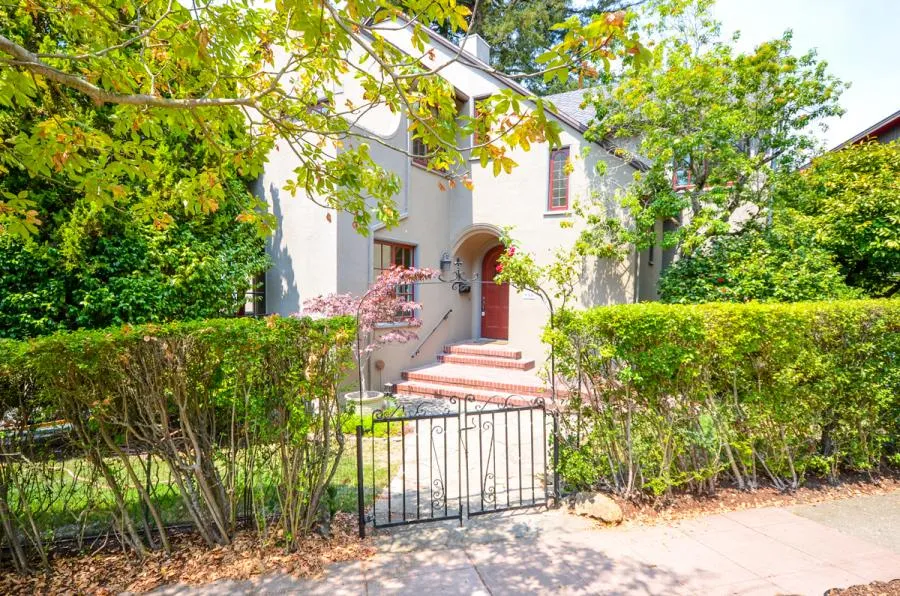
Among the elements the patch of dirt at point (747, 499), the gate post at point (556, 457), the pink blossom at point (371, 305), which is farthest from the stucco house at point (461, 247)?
the patch of dirt at point (747, 499)

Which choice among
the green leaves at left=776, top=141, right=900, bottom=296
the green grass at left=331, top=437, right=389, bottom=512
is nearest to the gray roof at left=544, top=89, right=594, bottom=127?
the green leaves at left=776, top=141, right=900, bottom=296

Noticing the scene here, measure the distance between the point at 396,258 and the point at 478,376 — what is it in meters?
3.33

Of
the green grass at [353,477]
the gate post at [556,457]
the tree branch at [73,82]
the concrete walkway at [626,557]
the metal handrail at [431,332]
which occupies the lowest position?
the concrete walkway at [626,557]

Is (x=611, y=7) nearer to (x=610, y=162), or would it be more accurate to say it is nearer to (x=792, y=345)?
(x=610, y=162)

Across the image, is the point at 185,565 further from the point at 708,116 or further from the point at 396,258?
the point at 708,116

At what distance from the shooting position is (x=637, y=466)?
4363 millimetres

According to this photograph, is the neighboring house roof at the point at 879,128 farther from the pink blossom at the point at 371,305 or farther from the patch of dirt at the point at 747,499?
the pink blossom at the point at 371,305

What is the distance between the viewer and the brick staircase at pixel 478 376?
901 cm

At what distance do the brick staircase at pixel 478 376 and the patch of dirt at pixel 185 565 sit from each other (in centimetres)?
499

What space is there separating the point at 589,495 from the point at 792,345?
100 inches

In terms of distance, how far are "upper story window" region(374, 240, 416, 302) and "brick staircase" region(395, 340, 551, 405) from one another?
186 cm

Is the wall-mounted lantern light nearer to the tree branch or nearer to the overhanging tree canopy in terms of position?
the overhanging tree canopy

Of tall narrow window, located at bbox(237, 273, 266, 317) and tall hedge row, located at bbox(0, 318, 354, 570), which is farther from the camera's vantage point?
tall narrow window, located at bbox(237, 273, 266, 317)

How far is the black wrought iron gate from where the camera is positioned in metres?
4.13
